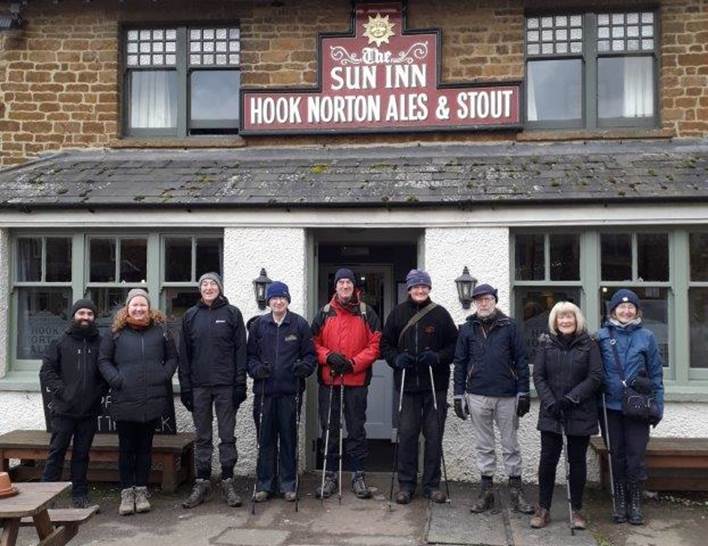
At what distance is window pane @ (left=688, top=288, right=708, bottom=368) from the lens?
A: 6918 mm

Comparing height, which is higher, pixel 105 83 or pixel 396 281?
pixel 105 83

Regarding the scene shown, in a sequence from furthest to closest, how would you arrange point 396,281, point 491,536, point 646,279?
point 396,281 → point 646,279 → point 491,536

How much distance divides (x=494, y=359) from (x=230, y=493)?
8.28 ft

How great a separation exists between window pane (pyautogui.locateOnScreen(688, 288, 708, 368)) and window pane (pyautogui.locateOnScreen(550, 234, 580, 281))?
107cm

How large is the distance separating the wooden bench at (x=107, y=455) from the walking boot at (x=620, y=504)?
12.2ft

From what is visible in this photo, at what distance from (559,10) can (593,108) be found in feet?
3.70

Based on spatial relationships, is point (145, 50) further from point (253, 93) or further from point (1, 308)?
point (1, 308)

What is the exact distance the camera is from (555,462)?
18.8 ft

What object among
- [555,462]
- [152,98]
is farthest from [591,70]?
[152,98]

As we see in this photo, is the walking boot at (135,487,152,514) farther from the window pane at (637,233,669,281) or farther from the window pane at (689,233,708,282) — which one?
the window pane at (689,233,708,282)

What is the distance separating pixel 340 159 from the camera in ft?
25.4

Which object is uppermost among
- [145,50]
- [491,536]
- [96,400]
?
[145,50]

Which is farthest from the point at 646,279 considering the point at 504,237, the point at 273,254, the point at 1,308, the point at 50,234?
the point at 1,308

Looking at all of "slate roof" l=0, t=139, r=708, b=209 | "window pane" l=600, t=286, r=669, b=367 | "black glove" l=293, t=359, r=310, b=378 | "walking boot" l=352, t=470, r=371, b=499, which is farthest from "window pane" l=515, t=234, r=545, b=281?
"walking boot" l=352, t=470, r=371, b=499
